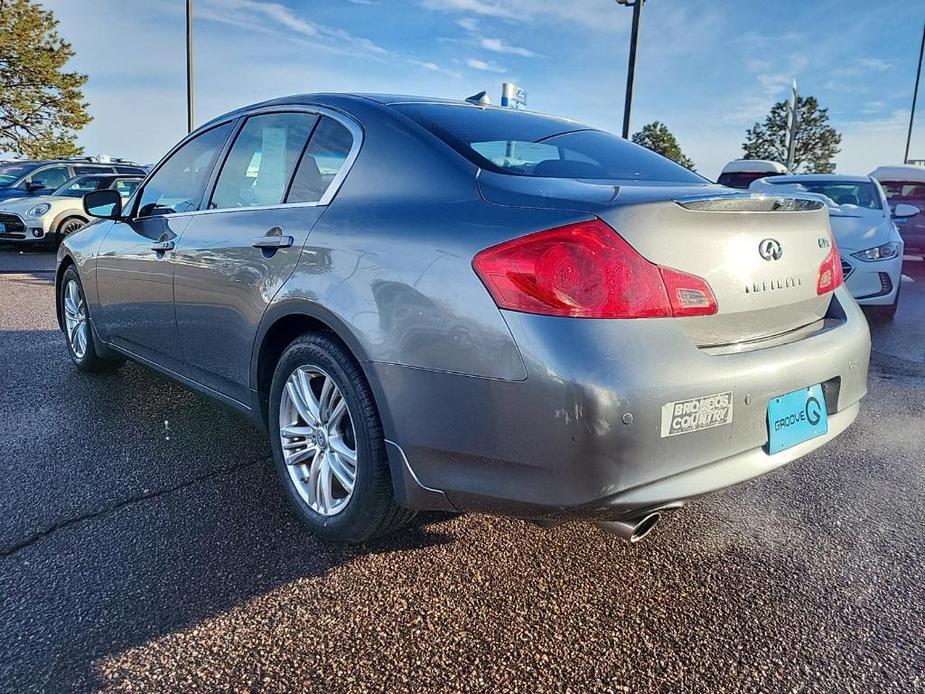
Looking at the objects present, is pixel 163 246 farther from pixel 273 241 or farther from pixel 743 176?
pixel 743 176

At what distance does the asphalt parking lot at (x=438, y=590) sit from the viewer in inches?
71.5

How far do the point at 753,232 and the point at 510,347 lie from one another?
836 millimetres

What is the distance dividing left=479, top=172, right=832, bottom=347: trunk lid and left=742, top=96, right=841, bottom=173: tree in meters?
65.5

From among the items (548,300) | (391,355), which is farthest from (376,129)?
(548,300)

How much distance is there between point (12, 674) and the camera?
1.76 metres

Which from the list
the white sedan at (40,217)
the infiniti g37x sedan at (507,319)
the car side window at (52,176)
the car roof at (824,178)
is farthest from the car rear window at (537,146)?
the car side window at (52,176)

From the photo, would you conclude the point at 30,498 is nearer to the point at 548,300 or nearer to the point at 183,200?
the point at 183,200

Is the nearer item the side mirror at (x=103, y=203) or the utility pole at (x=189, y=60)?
the side mirror at (x=103, y=203)

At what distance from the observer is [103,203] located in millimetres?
4012

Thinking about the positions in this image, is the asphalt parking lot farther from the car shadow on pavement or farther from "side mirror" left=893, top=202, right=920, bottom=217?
"side mirror" left=893, top=202, right=920, bottom=217

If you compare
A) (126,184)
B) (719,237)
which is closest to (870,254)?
(719,237)

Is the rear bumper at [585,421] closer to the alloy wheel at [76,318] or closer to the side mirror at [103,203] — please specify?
the side mirror at [103,203]

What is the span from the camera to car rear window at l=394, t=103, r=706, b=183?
2.31m

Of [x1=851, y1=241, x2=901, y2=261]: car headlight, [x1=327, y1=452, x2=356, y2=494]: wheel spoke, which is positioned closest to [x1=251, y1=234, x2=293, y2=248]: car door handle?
[x1=327, y1=452, x2=356, y2=494]: wheel spoke
